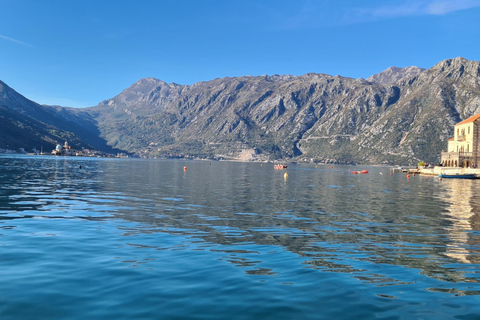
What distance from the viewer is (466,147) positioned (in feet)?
435

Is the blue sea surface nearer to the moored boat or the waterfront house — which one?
the moored boat

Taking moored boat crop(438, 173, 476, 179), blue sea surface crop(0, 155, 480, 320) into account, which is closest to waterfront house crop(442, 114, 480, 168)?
moored boat crop(438, 173, 476, 179)

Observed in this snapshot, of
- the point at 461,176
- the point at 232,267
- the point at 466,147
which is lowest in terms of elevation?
the point at 232,267

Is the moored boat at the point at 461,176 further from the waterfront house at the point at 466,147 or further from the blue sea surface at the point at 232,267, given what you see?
the blue sea surface at the point at 232,267

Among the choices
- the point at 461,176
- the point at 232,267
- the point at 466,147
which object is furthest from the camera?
the point at 466,147

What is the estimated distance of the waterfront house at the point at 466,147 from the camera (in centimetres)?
12875

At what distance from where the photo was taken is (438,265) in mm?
15797

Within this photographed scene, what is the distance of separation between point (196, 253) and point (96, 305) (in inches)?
267

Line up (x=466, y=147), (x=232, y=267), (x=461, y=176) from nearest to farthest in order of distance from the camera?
(x=232, y=267) → (x=461, y=176) → (x=466, y=147)

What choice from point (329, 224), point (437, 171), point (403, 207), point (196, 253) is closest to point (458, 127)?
point (437, 171)

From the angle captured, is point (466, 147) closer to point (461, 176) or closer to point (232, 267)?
point (461, 176)

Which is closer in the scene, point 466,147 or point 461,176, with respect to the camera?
point 461,176

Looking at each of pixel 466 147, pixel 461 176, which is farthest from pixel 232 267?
pixel 466 147

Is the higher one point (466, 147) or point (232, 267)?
point (466, 147)
